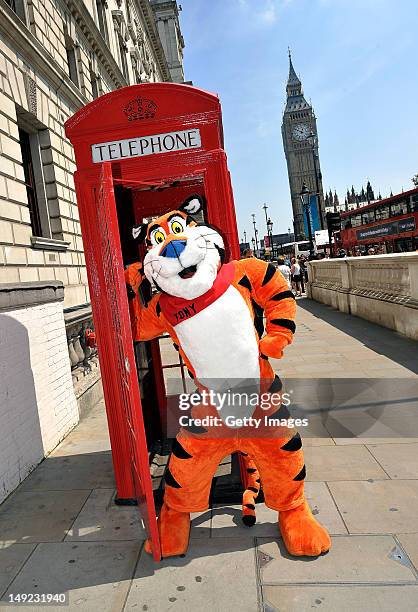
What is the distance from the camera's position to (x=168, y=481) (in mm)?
2857

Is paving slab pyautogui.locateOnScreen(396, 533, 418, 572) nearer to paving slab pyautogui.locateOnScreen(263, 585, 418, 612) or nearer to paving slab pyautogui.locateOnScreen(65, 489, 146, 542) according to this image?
paving slab pyautogui.locateOnScreen(263, 585, 418, 612)

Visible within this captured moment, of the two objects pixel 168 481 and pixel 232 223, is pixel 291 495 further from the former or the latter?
pixel 232 223

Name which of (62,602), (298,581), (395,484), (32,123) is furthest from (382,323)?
(32,123)

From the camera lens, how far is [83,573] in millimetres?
2586

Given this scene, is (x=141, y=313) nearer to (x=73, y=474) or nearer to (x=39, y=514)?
(x=39, y=514)

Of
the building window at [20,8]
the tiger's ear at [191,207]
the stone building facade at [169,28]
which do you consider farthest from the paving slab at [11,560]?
the stone building facade at [169,28]

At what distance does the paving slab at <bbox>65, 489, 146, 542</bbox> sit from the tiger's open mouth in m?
1.82

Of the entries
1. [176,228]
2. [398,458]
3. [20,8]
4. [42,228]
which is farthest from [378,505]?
[20,8]

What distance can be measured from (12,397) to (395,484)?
3.20 meters

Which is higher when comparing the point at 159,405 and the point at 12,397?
the point at 12,397

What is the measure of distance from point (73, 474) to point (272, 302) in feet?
8.34

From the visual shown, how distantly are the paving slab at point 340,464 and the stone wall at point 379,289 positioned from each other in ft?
15.5

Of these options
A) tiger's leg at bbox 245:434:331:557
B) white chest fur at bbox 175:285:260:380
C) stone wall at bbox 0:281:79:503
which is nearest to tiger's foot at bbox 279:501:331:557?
tiger's leg at bbox 245:434:331:557

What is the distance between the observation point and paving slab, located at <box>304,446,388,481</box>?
350 centimetres
